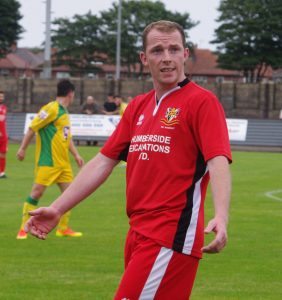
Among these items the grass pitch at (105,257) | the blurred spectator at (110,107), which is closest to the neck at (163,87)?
the grass pitch at (105,257)

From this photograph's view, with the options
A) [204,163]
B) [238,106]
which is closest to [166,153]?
[204,163]

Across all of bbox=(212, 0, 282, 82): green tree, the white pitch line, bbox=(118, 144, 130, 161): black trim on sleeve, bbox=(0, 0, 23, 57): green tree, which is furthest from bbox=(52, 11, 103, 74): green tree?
bbox=(118, 144, 130, 161): black trim on sleeve

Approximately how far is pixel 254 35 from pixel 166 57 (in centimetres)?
9189

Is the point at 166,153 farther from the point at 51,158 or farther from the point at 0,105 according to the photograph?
the point at 0,105

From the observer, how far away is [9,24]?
98.8 metres

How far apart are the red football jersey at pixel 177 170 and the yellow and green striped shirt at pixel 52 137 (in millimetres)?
7981

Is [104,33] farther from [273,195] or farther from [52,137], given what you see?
[52,137]

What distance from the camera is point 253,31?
96.2 meters

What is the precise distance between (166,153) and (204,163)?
223mm

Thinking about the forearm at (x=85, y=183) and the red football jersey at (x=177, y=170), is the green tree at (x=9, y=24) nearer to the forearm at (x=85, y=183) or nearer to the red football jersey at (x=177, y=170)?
the forearm at (x=85, y=183)

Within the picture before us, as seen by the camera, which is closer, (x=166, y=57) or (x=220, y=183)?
(x=220, y=183)

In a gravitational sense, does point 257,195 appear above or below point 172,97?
below

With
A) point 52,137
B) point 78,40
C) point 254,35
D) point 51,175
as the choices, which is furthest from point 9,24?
point 51,175

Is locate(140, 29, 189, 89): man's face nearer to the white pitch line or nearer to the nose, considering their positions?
the nose
